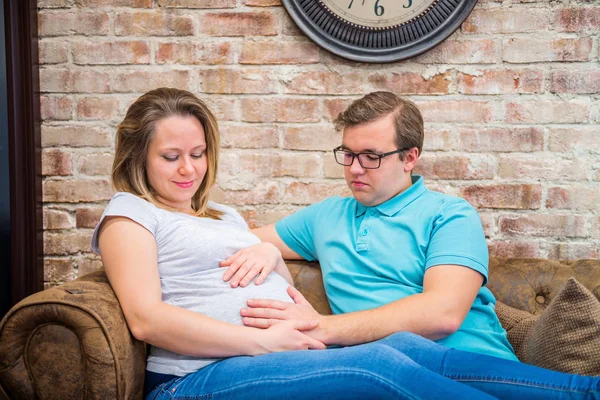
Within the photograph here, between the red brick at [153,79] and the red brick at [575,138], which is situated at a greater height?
the red brick at [153,79]

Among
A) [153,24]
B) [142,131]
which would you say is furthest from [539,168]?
[153,24]

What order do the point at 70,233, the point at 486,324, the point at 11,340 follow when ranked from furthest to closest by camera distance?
the point at 70,233, the point at 486,324, the point at 11,340

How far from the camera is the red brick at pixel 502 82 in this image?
2.08 meters

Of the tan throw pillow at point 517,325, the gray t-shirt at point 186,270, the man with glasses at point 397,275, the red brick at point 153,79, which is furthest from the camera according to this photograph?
the red brick at point 153,79

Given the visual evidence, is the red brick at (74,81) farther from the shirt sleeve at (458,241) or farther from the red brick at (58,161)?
the shirt sleeve at (458,241)

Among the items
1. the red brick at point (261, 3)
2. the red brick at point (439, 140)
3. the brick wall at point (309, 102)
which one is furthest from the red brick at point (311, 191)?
the red brick at point (261, 3)

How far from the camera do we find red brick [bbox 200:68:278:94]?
216cm

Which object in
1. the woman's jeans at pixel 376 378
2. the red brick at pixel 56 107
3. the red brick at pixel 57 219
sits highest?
the red brick at pixel 56 107

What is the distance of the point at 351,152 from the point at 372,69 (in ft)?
1.63

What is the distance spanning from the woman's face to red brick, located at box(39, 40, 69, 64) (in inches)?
32.2

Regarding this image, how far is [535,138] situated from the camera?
2.09m

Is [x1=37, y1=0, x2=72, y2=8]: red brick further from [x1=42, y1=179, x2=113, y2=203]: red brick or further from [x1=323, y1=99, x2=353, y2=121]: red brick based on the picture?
[x1=323, y1=99, x2=353, y2=121]: red brick

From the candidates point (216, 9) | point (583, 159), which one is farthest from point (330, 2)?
point (583, 159)

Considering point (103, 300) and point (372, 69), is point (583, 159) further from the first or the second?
point (103, 300)
